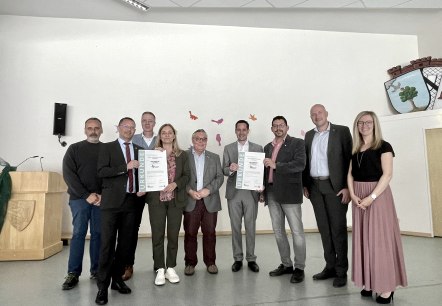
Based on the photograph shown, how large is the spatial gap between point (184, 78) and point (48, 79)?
7.51 feet

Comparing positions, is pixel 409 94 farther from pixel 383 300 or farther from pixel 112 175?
pixel 112 175

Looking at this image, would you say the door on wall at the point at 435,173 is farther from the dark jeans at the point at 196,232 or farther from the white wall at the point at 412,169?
the dark jeans at the point at 196,232

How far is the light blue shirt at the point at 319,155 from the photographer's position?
2709mm

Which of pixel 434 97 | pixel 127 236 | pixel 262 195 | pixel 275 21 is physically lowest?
pixel 127 236

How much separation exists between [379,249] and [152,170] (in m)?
1.93

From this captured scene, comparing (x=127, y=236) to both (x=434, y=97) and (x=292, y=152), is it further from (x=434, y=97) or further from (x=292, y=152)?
(x=434, y=97)

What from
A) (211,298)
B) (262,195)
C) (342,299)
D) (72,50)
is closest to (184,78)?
(72,50)

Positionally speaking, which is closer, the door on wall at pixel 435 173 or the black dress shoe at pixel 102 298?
the black dress shoe at pixel 102 298

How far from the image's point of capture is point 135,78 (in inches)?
194

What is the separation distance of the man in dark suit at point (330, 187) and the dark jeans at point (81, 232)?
7.04 feet

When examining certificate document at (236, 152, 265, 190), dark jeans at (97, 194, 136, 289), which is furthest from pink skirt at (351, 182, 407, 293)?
dark jeans at (97, 194, 136, 289)

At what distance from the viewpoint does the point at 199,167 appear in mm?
2980

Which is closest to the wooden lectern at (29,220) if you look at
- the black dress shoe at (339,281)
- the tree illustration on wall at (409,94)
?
the black dress shoe at (339,281)

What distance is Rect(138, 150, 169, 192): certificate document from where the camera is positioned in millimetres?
2408
